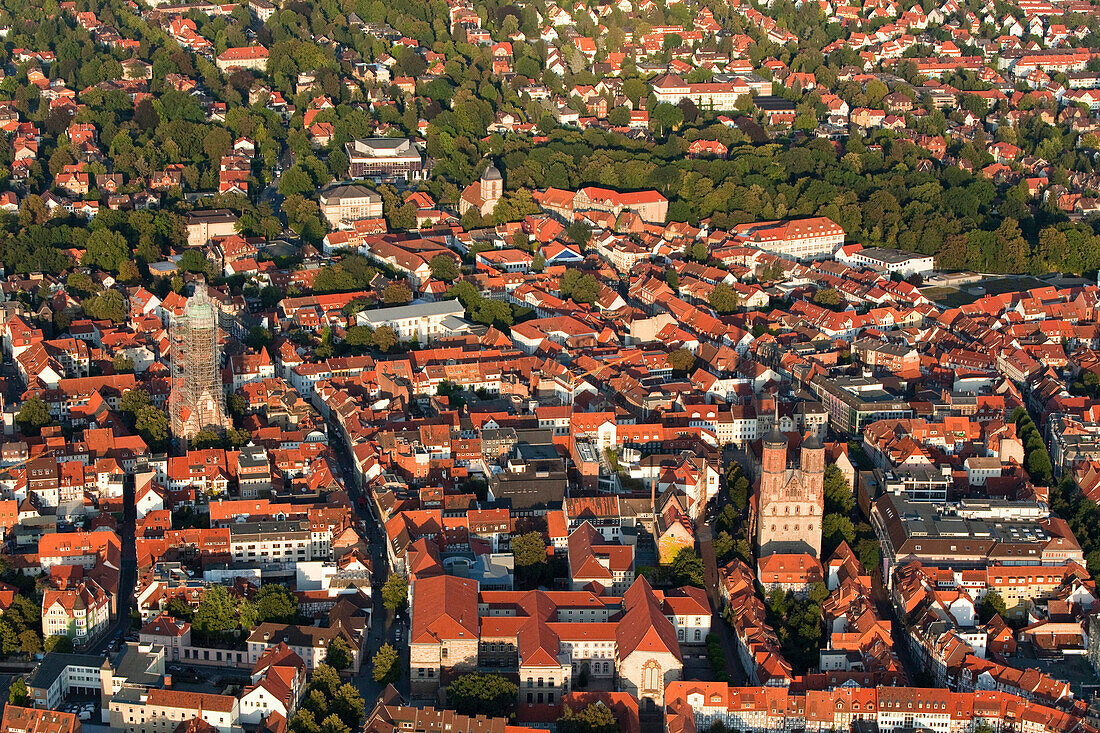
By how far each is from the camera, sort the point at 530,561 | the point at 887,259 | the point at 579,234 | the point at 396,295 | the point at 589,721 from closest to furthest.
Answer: the point at 589,721 → the point at 530,561 → the point at 396,295 → the point at 887,259 → the point at 579,234

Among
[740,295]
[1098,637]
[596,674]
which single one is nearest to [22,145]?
[740,295]

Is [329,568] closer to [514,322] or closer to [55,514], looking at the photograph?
[55,514]

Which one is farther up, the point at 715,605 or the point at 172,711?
the point at 172,711

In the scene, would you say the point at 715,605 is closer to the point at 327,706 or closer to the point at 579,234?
the point at 327,706

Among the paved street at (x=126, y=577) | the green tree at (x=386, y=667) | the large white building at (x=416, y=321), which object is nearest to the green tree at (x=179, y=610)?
the paved street at (x=126, y=577)

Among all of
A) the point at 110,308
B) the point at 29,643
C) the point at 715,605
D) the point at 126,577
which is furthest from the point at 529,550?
the point at 110,308

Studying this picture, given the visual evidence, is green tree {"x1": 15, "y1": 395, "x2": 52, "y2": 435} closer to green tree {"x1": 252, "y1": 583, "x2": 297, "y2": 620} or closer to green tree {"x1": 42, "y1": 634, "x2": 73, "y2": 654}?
green tree {"x1": 42, "y1": 634, "x2": 73, "y2": 654}

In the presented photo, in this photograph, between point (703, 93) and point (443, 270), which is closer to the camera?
point (443, 270)
